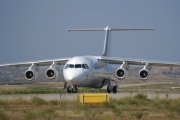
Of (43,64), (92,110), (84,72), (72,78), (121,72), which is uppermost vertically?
(43,64)

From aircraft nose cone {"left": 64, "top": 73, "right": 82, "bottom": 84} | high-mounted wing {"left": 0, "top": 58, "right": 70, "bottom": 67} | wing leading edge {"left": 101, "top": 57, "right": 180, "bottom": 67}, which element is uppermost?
wing leading edge {"left": 101, "top": 57, "right": 180, "bottom": 67}

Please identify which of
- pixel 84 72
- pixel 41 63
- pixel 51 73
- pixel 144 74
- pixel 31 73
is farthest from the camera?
pixel 41 63

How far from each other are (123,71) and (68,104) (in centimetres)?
1515

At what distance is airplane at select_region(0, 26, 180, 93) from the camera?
39094 millimetres

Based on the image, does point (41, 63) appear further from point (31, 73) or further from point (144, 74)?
point (144, 74)

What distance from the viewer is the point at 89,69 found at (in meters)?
40.0

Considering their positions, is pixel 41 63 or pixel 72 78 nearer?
pixel 72 78

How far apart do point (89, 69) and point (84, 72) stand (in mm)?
839

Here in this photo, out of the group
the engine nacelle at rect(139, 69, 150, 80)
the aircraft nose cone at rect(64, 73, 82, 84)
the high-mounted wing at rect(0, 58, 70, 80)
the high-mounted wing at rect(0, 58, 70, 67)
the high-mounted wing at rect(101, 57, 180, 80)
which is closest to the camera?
the aircraft nose cone at rect(64, 73, 82, 84)

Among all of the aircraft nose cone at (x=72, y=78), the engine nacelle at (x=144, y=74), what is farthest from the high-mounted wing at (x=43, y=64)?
the engine nacelle at (x=144, y=74)

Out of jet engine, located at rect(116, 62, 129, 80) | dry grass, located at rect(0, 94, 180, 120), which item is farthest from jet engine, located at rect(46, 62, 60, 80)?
dry grass, located at rect(0, 94, 180, 120)

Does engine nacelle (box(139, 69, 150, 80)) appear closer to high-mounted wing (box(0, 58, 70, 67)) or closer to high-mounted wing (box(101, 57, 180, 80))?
high-mounted wing (box(101, 57, 180, 80))

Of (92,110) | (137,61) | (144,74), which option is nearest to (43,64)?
(137,61)

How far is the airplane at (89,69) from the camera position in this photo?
39.1 meters
